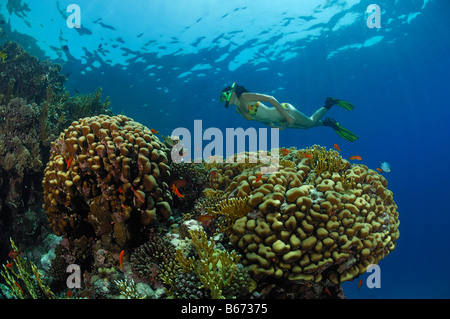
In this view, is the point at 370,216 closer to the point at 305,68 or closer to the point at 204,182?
the point at 204,182

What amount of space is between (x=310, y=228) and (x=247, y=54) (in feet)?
94.6

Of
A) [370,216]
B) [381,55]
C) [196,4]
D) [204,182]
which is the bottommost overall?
[370,216]

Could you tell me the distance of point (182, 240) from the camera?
4.47m

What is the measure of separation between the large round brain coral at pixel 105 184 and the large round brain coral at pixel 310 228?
1.66m

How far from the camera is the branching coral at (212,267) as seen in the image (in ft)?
11.0

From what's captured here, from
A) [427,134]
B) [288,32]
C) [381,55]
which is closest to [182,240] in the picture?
[288,32]

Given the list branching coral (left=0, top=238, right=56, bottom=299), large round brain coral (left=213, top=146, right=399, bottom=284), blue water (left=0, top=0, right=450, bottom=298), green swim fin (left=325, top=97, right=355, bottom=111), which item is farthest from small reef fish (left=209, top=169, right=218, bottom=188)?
blue water (left=0, top=0, right=450, bottom=298)

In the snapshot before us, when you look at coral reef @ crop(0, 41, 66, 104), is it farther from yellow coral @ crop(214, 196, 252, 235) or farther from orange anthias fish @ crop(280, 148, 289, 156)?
orange anthias fish @ crop(280, 148, 289, 156)

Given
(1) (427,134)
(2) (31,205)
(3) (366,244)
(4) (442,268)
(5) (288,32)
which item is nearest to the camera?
(3) (366,244)

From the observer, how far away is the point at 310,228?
3.87m

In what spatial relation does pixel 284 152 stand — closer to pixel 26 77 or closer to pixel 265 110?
pixel 265 110

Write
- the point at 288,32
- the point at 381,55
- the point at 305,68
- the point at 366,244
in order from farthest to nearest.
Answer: the point at 305,68 < the point at 381,55 < the point at 288,32 < the point at 366,244

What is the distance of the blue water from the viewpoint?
2192cm

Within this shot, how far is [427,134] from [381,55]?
66.4 m
